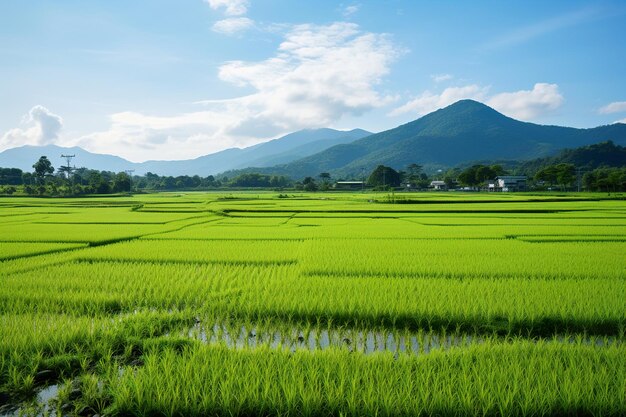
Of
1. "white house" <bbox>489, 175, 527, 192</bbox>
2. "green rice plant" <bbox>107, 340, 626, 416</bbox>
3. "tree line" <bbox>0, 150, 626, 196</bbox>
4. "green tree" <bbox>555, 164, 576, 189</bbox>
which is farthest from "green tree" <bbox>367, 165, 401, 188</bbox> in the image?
"green rice plant" <bbox>107, 340, 626, 416</bbox>

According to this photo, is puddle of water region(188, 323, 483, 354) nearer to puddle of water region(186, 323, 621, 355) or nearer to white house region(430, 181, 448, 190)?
puddle of water region(186, 323, 621, 355)

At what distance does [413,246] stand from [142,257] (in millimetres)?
7357

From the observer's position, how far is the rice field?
3.32m

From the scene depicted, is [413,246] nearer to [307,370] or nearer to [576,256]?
[576,256]

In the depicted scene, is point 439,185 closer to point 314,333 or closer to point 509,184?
point 509,184

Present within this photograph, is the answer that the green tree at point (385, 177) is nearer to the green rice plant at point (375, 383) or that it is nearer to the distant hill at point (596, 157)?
the distant hill at point (596, 157)

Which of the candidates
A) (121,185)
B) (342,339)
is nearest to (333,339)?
(342,339)

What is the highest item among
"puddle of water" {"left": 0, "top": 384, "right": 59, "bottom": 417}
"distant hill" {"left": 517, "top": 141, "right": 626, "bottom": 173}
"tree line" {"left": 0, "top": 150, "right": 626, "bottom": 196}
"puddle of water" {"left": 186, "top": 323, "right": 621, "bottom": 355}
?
"distant hill" {"left": 517, "top": 141, "right": 626, "bottom": 173}

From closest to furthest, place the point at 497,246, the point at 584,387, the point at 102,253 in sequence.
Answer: the point at 584,387 → the point at 102,253 → the point at 497,246

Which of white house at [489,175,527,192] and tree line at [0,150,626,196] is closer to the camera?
tree line at [0,150,626,196]

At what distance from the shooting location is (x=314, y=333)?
16.7 feet

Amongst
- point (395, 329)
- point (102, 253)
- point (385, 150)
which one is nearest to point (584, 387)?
point (395, 329)

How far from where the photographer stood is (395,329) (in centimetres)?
518

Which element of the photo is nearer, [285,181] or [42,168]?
[42,168]
